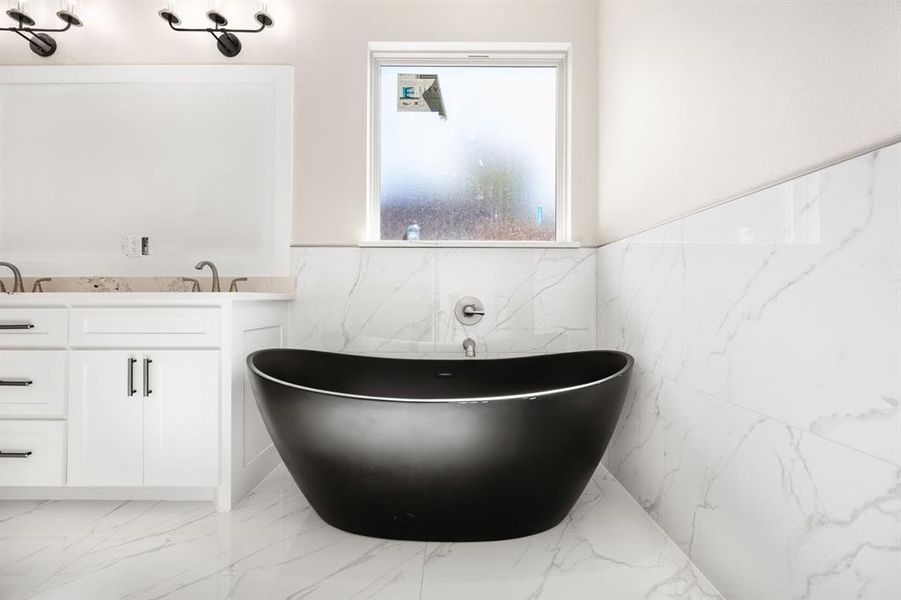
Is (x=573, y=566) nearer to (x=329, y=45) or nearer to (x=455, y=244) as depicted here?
(x=455, y=244)

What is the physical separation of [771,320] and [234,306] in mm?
1686

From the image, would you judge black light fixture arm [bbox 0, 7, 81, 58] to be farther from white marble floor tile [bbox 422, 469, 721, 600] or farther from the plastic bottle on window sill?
white marble floor tile [bbox 422, 469, 721, 600]

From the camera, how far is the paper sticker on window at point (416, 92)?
268 centimetres

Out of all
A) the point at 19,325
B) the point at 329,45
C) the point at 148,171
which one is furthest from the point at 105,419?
the point at 329,45

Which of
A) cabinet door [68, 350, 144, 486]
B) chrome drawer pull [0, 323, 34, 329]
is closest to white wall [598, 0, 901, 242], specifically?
cabinet door [68, 350, 144, 486]

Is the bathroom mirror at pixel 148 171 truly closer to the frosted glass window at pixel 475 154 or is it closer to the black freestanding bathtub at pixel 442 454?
the frosted glass window at pixel 475 154

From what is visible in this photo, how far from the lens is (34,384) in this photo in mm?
1918

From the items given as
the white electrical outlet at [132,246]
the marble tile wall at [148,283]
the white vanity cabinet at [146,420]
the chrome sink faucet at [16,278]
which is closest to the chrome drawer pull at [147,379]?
the white vanity cabinet at [146,420]

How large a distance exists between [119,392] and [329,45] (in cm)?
179

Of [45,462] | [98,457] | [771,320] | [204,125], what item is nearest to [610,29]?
[771,320]

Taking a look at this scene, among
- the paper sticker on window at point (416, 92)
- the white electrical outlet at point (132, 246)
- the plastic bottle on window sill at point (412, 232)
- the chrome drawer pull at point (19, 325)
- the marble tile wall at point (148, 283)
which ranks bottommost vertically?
the chrome drawer pull at point (19, 325)

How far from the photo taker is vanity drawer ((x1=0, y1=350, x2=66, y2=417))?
1913mm

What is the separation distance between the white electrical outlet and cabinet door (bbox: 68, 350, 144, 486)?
0.73 meters

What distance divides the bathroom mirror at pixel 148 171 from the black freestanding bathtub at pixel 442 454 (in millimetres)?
1067
